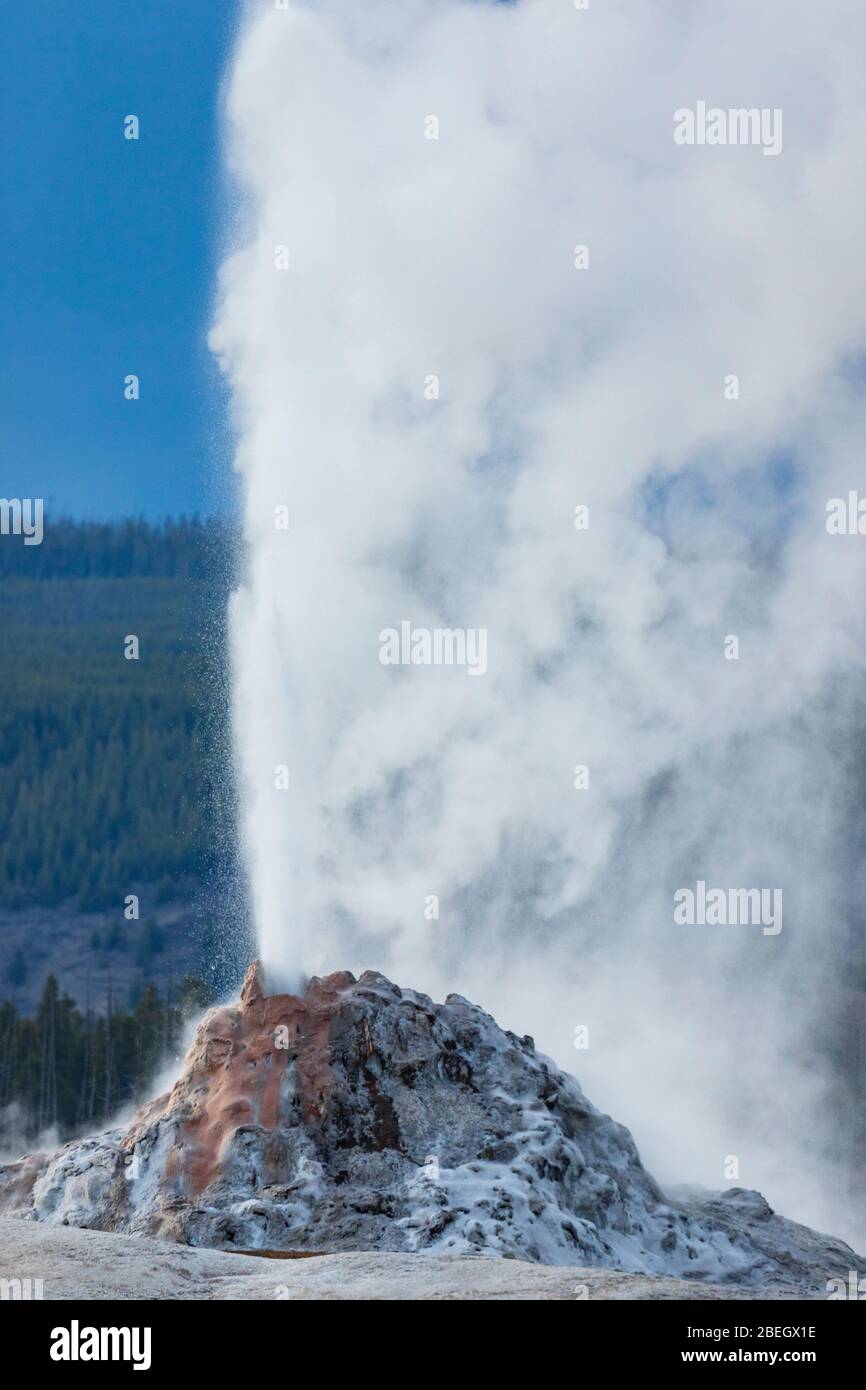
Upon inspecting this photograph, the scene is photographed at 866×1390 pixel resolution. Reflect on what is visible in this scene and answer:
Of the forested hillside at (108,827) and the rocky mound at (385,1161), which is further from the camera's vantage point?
the forested hillside at (108,827)

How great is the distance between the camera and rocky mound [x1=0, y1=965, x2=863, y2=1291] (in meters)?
23.1

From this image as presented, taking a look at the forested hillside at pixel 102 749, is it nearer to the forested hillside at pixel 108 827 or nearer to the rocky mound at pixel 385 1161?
the forested hillside at pixel 108 827

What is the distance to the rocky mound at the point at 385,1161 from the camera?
23109 millimetres

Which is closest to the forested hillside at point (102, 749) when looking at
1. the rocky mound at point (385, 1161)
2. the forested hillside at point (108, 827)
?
the forested hillside at point (108, 827)

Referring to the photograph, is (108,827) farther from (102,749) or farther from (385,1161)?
(385,1161)

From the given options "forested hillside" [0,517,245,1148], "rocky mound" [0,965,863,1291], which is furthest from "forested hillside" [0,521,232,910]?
"rocky mound" [0,965,863,1291]

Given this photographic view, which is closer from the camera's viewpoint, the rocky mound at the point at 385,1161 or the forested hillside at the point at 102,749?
the rocky mound at the point at 385,1161

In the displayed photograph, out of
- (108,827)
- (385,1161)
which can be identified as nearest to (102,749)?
(108,827)

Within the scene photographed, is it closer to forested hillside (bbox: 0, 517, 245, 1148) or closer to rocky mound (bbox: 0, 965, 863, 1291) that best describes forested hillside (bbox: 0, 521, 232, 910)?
forested hillside (bbox: 0, 517, 245, 1148)

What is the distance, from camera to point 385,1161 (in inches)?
955

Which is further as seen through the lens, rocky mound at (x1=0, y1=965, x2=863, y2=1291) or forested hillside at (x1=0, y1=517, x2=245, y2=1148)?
forested hillside at (x1=0, y1=517, x2=245, y2=1148)

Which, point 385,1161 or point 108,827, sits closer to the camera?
point 385,1161
